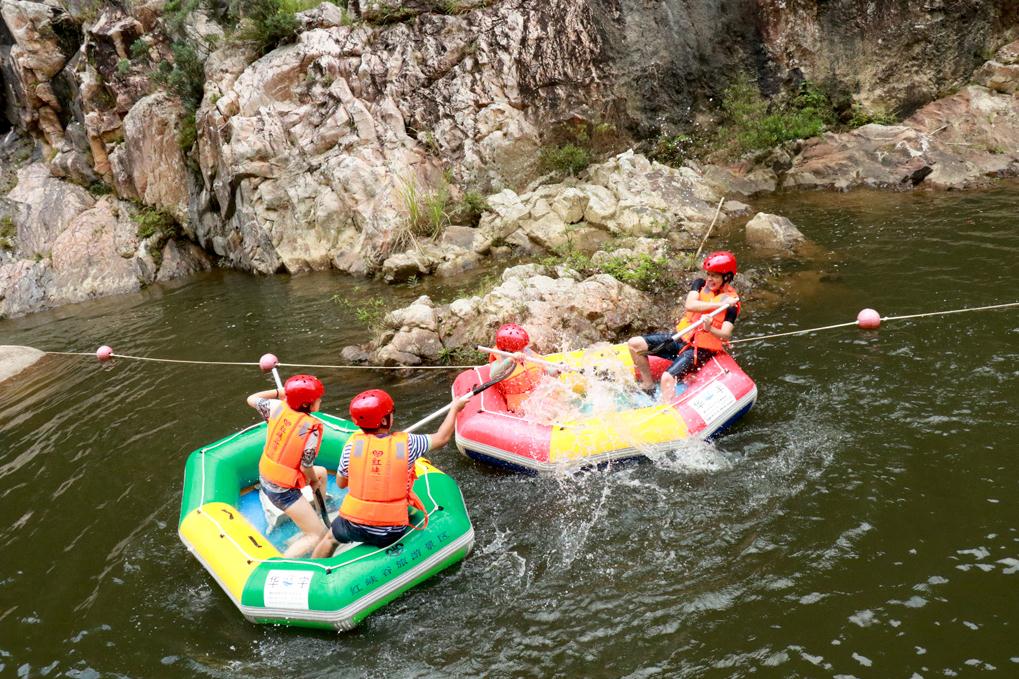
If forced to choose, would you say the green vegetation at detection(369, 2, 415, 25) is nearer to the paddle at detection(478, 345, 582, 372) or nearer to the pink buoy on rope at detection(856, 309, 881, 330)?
the paddle at detection(478, 345, 582, 372)

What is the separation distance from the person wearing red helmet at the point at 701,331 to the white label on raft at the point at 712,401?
0.34 metres

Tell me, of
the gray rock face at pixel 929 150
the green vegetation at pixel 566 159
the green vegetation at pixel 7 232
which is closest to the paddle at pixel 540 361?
the green vegetation at pixel 566 159

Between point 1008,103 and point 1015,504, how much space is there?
1199 centimetres

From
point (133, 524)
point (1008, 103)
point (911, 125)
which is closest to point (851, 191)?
point (911, 125)

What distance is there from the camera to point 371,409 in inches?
161

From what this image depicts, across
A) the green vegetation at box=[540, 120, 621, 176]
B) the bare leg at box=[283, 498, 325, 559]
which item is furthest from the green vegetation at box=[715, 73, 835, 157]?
the bare leg at box=[283, 498, 325, 559]

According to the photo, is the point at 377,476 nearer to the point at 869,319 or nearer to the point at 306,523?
the point at 306,523

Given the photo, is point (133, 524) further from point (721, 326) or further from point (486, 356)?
point (721, 326)

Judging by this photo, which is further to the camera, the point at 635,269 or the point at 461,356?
the point at 635,269

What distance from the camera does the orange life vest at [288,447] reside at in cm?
452

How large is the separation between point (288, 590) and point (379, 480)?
0.85 metres

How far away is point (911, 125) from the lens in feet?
43.5

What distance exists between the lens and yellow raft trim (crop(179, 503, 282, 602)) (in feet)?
13.8

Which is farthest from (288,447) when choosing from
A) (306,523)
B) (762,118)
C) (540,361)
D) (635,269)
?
(762,118)
